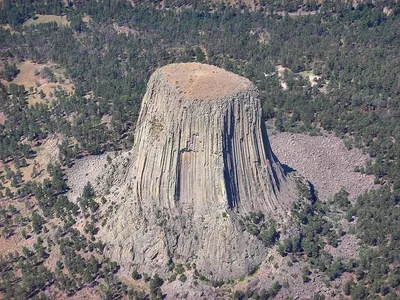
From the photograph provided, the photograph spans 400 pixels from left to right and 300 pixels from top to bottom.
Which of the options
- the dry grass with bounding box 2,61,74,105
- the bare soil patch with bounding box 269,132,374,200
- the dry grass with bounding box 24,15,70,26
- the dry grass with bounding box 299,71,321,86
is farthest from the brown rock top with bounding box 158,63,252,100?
Answer: the dry grass with bounding box 24,15,70,26

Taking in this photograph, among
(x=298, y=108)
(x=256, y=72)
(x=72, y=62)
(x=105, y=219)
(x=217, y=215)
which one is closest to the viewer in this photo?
(x=217, y=215)

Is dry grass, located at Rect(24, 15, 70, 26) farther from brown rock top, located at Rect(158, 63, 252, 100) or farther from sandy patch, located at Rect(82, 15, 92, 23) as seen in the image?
brown rock top, located at Rect(158, 63, 252, 100)

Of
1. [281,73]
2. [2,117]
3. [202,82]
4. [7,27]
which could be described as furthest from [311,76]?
[7,27]

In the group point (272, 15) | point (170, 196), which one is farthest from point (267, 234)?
point (272, 15)

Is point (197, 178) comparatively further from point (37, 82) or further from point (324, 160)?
point (37, 82)

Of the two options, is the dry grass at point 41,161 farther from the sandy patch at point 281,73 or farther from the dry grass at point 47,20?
the dry grass at point 47,20

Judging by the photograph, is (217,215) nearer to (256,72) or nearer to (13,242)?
(13,242)
